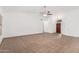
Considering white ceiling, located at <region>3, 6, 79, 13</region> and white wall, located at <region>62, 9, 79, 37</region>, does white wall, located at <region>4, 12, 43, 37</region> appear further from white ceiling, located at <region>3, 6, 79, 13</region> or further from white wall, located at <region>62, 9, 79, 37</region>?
white wall, located at <region>62, 9, 79, 37</region>

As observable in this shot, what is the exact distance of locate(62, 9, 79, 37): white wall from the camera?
158 centimetres

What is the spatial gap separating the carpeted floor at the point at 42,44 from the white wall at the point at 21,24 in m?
0.08

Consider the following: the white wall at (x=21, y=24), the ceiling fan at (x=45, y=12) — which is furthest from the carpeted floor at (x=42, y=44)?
the ceiling fan at (x=45, y=12)

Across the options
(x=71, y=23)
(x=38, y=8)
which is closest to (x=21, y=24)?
(x=38, y=8)

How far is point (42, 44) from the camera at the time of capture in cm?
157

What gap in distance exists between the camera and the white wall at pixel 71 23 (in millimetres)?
1576

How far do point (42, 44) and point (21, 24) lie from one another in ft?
1.43

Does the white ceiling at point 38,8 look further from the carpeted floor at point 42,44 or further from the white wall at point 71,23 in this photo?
the carpeted floor at point 42,44
